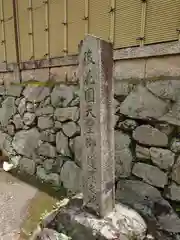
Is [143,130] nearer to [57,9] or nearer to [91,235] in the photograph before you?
[91,235]

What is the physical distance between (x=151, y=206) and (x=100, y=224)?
0.96 meters

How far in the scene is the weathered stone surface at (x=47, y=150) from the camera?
4.18 metres

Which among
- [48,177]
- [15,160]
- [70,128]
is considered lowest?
[48,177]

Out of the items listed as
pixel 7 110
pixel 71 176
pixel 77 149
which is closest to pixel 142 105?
pixel 77 149

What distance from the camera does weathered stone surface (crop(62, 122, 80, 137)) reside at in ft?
12.3

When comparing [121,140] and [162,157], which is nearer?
[162,157]

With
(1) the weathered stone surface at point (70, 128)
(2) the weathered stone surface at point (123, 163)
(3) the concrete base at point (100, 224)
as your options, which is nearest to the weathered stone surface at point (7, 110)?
(1) the weathered stone surface at point (70, 128)

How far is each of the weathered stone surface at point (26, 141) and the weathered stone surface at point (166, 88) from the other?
2.83m

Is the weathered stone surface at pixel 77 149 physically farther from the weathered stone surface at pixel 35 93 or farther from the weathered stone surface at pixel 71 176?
the weathered stone surface at pixel 35 93

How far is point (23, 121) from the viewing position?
15.6ft

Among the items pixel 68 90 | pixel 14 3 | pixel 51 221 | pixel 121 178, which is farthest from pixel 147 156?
pixel 14 3

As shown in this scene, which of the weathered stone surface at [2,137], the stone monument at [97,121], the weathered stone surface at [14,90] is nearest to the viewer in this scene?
the stone monument at [97,121]

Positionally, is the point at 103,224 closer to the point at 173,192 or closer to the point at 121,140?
the point at 173,192

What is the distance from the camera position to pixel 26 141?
4.71 m
